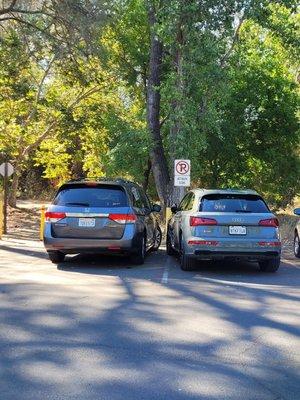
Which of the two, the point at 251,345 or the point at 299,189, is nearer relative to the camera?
the point at 251,345

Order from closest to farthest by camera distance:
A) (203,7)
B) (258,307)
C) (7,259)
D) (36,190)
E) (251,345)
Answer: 1. (251,345)
2. (258,307)
3. (7,259)
4. (203,7)
5. (36,190)

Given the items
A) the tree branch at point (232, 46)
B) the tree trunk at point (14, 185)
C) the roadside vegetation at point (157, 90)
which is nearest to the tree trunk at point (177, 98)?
the roadside vegetation at point (157, 90)

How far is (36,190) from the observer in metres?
46.3

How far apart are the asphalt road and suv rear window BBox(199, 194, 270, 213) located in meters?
1.28

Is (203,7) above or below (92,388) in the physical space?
above

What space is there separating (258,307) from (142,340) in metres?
2.45

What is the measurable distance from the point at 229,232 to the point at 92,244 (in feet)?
8.65

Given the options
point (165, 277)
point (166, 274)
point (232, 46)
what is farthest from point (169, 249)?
point (232, 46)

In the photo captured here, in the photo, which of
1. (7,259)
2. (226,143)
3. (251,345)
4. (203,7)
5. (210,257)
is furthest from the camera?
(226,143)

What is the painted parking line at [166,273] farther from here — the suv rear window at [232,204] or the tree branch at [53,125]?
the tree branch at [53,125]

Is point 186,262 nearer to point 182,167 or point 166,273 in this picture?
point 166,273

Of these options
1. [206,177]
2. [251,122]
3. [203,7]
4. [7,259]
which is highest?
[203,7]

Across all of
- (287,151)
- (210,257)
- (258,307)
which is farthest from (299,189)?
(258,307)

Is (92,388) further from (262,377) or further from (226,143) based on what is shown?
(226,143)
